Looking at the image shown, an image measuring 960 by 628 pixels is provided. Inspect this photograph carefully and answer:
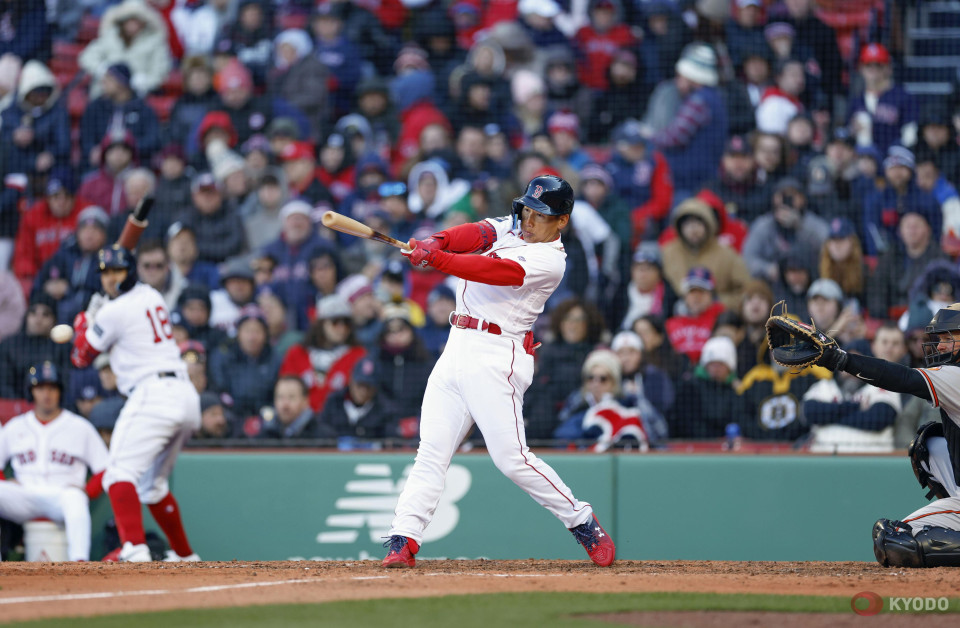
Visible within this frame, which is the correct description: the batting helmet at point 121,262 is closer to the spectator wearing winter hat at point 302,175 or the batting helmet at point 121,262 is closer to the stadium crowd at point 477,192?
the stadium crowd at point 477,192

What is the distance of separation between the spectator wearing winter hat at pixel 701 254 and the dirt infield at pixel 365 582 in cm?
336

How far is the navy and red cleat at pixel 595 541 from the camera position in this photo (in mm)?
4992

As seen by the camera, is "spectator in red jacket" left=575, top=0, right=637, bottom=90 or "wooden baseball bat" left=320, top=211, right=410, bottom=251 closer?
"wooden baseball bat" left=320, top=211, right=410, bottom=251

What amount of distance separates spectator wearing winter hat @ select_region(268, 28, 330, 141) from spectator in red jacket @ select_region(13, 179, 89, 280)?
2.00 metres

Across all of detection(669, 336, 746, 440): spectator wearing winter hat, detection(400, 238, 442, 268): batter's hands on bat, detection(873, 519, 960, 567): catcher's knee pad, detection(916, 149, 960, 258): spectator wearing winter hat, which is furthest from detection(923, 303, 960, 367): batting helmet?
detection(916, 149, 960, 258): spectator wearing winter hat

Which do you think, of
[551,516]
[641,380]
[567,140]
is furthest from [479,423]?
[567,140]

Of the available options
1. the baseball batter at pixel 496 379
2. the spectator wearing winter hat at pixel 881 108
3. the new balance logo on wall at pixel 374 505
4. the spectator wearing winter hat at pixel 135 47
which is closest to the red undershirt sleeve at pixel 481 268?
the baseball batter at pixel 496 379

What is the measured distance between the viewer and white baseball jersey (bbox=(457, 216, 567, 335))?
486 cm

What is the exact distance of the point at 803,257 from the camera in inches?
325

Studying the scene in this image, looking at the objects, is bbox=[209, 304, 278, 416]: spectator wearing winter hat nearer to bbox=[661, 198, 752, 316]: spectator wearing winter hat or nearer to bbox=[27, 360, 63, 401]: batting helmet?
bbox=[27, 360, 63, 401]: batting helmet

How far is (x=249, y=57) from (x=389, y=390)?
437 centimetres

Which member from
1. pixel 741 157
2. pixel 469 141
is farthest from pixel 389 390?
pixel 741 157

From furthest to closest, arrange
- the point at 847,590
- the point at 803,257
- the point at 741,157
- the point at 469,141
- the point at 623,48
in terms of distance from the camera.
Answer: the point at 623,48
the point at 469,141
the point at 741,157
the point at 803,257
the point at 847,590

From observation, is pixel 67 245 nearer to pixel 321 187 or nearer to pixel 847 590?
pixel 321 187
